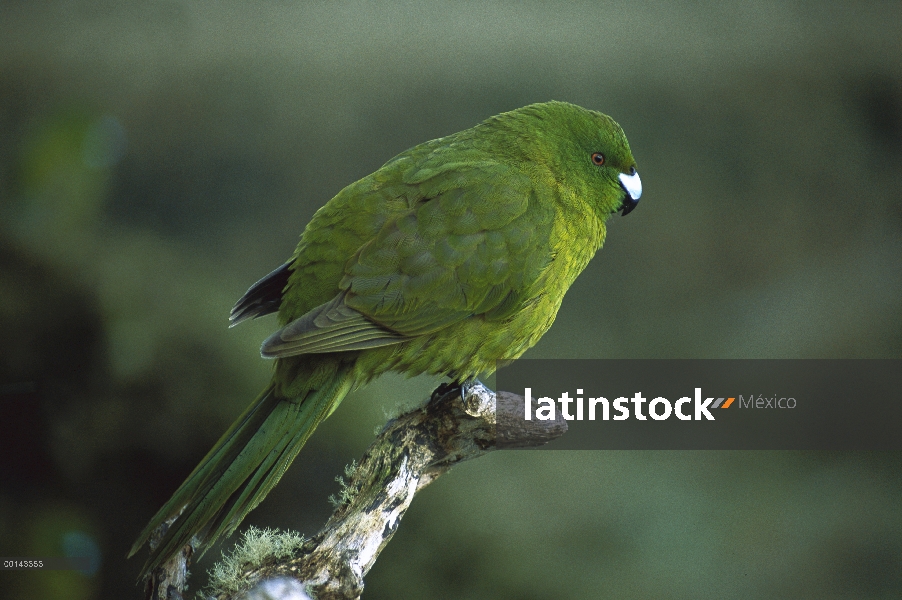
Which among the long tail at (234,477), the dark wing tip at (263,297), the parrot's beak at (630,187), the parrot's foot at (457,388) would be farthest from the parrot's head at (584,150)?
the long tail at (234,477)

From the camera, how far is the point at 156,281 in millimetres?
2801

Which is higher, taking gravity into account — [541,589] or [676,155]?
[676,155]

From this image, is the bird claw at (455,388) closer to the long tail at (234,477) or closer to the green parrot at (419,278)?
the green parrot at (419,278)

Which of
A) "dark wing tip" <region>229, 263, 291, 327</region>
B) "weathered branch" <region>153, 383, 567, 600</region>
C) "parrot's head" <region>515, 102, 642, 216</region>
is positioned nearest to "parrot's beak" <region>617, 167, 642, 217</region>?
"parrot's head" <region>515, 102, 642, 216</region>

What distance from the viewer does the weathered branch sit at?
1767 millimetres

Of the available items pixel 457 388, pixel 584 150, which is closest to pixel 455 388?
pixel 457 388

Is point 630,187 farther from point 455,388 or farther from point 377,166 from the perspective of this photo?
point 377,166

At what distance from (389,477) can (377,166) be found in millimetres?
1471

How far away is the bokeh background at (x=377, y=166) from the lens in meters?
2.66

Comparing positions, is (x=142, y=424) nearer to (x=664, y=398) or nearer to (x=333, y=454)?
(x=333, y=454)

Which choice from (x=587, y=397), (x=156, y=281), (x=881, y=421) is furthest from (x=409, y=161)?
(x=881, y=421)

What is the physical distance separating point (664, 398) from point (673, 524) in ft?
1.90

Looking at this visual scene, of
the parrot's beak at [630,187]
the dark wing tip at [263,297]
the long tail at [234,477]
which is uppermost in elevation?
the parrot's beak at [630,187]

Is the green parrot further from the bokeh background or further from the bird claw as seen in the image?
the bokeh background
